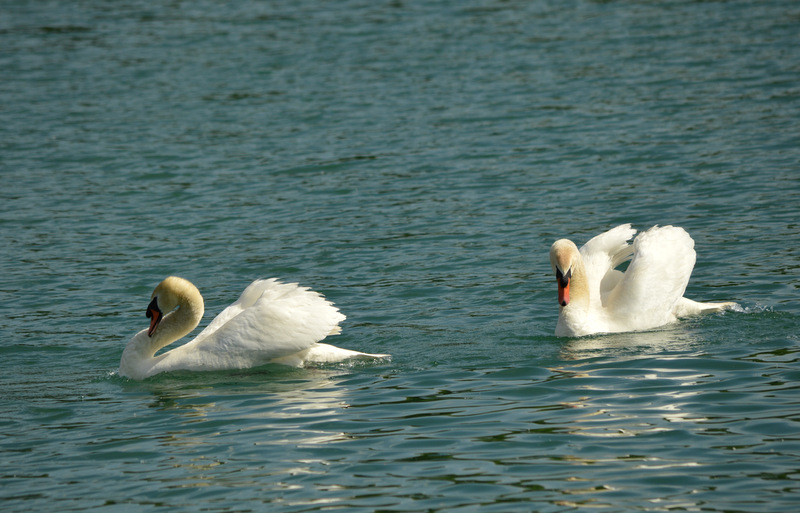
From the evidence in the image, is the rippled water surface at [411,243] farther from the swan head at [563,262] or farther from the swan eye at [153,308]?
the swan eye at [153,308]

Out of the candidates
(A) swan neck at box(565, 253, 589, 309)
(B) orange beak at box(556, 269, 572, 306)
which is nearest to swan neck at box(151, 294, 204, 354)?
(B) orange beak at box(556, 269, 572, 306)

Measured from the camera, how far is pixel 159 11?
109ft

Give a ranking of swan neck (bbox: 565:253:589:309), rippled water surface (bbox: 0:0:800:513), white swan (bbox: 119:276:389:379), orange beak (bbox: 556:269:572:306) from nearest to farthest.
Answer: rippled water surface (bbox: 0:0:800:513), white swan (bbox: 119:276:389:379), orange beak (bbox: 556:269:572:306), swan neck (bbox: 565:253:589:309)

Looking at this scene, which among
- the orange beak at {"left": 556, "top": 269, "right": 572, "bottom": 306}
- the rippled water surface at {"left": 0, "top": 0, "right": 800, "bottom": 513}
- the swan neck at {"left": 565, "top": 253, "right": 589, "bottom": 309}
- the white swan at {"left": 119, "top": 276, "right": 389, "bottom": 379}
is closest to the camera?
the rippled water surface at {"left": 0, "top": 0, "right": 800, "bottom": 513}

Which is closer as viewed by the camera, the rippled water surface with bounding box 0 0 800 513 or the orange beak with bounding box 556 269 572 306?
the rippled water surface with bounding box 0 0 800 513

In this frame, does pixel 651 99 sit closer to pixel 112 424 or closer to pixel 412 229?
pixel 412 229

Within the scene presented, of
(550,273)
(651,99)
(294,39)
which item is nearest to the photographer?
(550,273)

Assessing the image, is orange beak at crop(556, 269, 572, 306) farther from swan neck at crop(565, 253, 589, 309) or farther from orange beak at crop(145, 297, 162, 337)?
orange beak at crop(145, 297, 162, 337)

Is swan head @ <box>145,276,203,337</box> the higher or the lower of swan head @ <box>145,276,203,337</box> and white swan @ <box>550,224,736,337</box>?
the higher

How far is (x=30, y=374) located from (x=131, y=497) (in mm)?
3439

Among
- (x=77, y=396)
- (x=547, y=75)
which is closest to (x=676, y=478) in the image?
(x=77, y=396)

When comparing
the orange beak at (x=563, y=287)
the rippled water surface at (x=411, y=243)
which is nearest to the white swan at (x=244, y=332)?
the rippled water surface at (x=411, y=243)

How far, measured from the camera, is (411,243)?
14266 mm

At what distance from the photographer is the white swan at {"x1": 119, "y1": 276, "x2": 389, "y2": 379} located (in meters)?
10.0
